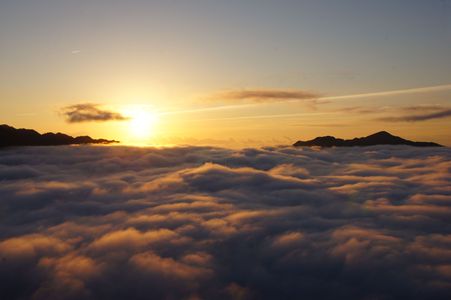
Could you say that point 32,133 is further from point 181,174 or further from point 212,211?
point 212,211

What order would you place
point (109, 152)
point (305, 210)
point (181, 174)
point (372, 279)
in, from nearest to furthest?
point (372, 279) → point (305, 210) → point (181, 174) → point (109, 152)

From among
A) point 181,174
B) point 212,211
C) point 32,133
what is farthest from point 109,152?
point 212,211

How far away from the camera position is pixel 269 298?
36.7m

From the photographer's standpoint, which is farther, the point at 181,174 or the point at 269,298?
the point at 181,174

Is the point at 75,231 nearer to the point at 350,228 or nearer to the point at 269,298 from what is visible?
the point at 269,298

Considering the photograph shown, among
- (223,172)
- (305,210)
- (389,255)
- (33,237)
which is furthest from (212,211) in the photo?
(223,172)

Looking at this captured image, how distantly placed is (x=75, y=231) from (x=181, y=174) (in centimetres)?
5532

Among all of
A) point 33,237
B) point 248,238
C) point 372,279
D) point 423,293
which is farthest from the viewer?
point 33,237

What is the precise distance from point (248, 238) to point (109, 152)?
137129 millimetres

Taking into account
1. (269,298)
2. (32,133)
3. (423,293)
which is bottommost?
(269,298)

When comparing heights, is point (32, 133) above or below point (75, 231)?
above

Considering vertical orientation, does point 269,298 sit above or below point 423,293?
below

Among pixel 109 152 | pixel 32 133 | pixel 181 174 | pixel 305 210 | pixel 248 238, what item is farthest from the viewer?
pixel 109 152

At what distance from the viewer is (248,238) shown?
46.3m
